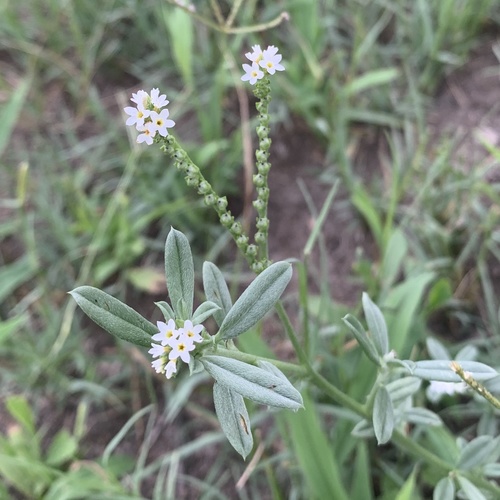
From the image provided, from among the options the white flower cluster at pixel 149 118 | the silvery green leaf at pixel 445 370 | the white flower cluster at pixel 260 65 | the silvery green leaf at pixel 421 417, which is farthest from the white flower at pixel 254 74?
the silvery green leaf at pixel 421 417

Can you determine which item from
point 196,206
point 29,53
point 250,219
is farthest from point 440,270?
point 29,53

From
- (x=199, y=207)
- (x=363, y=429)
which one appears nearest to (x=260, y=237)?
(x=363, y=429)

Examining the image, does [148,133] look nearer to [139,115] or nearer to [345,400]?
[139,115]

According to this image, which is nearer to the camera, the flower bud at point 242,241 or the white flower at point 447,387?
the flower bud at point 242,241

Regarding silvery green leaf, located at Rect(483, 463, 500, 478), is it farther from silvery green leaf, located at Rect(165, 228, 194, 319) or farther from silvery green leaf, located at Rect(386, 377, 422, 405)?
silvery green leaf, located at Rect(165, 228, 194, 319)

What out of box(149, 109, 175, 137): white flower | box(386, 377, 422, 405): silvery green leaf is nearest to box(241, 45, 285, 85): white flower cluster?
box(149, 109, 175, 137): white flower

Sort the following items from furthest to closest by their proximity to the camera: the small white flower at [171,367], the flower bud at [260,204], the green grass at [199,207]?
1. the green grass at [199,207]
2. the flower bud at [260,204]
3. the small white flower at [171,367]

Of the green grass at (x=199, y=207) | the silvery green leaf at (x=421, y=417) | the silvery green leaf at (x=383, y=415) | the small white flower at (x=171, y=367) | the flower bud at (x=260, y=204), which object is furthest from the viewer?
the green grass at (x=199, y=207)

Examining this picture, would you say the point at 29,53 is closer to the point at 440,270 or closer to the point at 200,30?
the point at 200,30

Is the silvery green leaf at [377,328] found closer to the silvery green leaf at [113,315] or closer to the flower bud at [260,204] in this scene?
the flower bud at [260,204]
